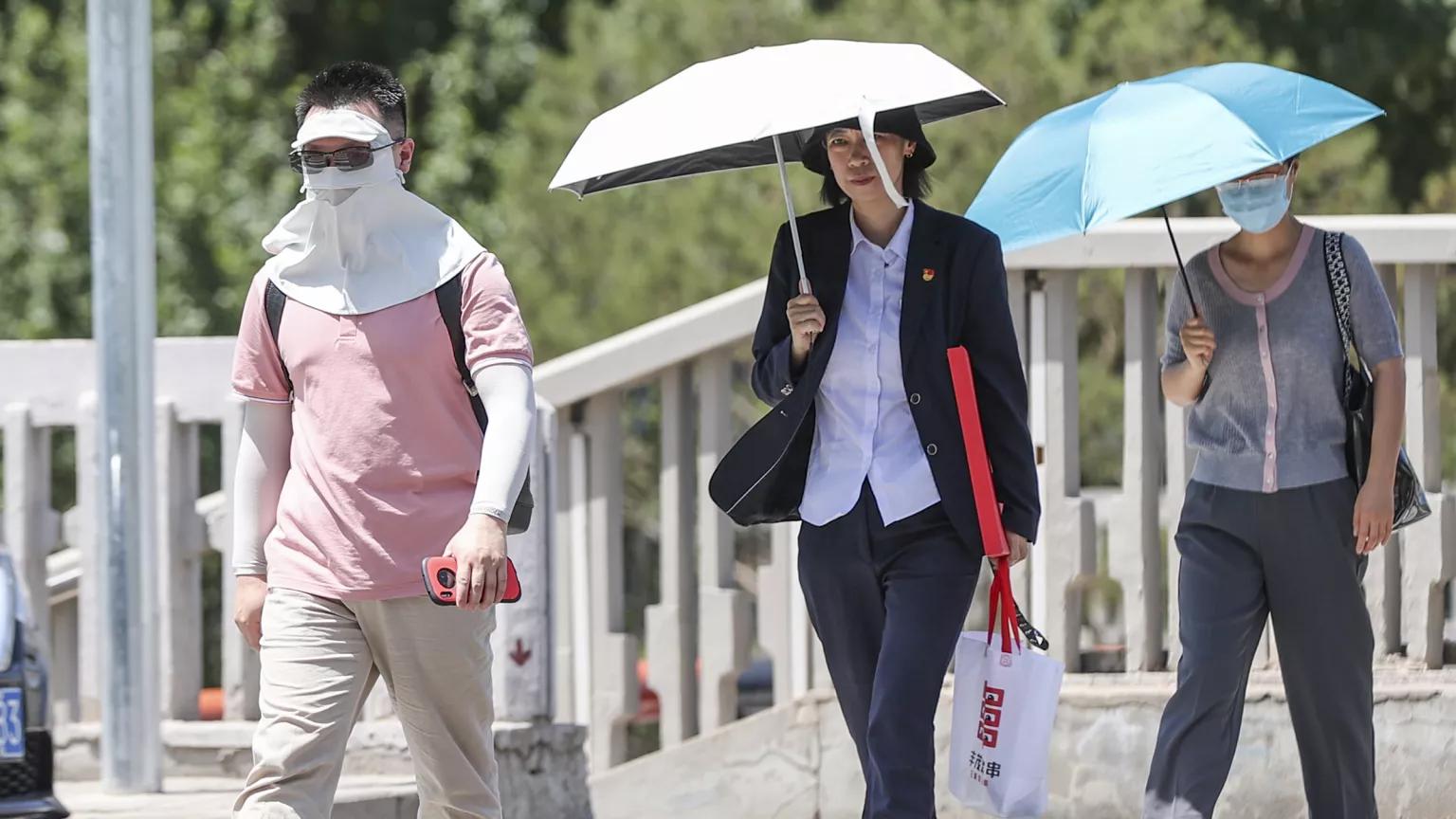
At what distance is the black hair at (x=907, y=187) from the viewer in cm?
485

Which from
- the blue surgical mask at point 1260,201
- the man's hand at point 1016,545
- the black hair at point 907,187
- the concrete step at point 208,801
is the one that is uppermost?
the black hair at point 907,187

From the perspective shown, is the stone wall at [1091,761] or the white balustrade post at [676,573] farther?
the white balustrade post at [676,573]

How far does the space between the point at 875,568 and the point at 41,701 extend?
221 cm

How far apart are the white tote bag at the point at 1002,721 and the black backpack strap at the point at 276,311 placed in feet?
4.82

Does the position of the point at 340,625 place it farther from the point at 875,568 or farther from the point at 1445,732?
the point at 1445,732

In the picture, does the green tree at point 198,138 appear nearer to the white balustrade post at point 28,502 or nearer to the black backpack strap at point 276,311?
the white balustrade post at point 28,502

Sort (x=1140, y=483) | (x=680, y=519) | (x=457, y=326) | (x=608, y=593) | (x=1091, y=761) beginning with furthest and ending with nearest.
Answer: (x=608, y=593)
(x=680, y=519)
(x=1140, y=483)
(x=1091, y=761)
(x=457, y=326)

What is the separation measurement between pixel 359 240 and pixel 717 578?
2.60m

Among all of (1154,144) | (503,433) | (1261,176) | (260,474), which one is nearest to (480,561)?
(503,433)

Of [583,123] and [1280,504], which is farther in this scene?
[583,123]

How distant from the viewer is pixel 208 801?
20.1 ft

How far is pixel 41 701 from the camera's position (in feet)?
18.5

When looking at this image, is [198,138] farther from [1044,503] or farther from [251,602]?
[251,602]

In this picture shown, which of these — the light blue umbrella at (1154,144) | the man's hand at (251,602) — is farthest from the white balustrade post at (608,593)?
the man's hand at (251,602)
